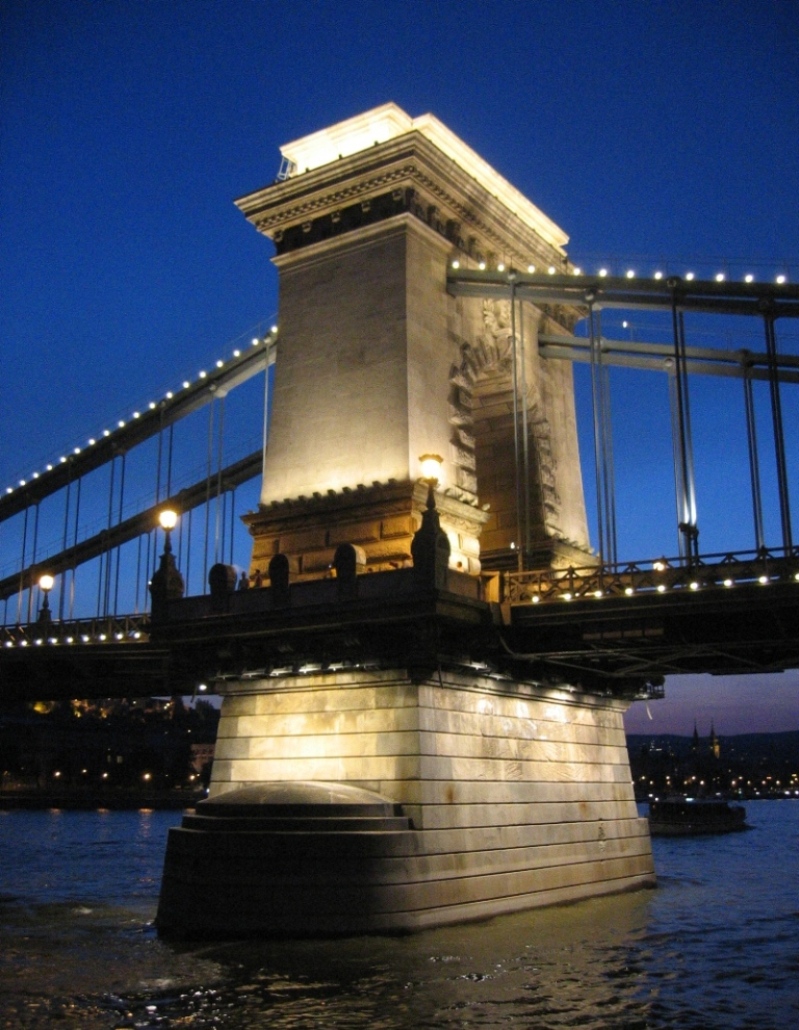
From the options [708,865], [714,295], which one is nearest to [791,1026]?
[714,295]

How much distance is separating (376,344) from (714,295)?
28.4ft

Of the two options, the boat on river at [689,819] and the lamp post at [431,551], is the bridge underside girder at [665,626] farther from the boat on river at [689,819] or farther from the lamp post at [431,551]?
the boat on river at [689,819]

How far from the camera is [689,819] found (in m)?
92.4

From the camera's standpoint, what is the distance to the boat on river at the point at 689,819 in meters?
91.1

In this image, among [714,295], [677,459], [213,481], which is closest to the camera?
[714,295]

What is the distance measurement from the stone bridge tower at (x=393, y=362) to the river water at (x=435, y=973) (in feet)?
30.0

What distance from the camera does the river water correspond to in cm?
1844

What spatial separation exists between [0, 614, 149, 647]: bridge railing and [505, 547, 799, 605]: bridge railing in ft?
33.3

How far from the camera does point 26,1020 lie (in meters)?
18.4

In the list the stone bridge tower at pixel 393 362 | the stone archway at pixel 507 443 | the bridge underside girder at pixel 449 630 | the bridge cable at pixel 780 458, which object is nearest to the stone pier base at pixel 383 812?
the bridge underside girder at pixel 449 630

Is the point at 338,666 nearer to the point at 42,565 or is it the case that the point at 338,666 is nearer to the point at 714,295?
the point at 714,295

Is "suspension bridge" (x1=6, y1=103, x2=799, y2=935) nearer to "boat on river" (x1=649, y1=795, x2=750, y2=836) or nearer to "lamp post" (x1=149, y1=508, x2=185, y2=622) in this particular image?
"lamp post" (x1=149, y1=508, x2=185, y2=622)

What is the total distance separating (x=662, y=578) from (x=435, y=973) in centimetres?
957

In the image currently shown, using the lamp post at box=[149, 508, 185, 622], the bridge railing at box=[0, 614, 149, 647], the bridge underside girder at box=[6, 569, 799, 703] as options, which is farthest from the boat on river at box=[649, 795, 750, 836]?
the lamp post at box=[149, 508, 185, 622]
